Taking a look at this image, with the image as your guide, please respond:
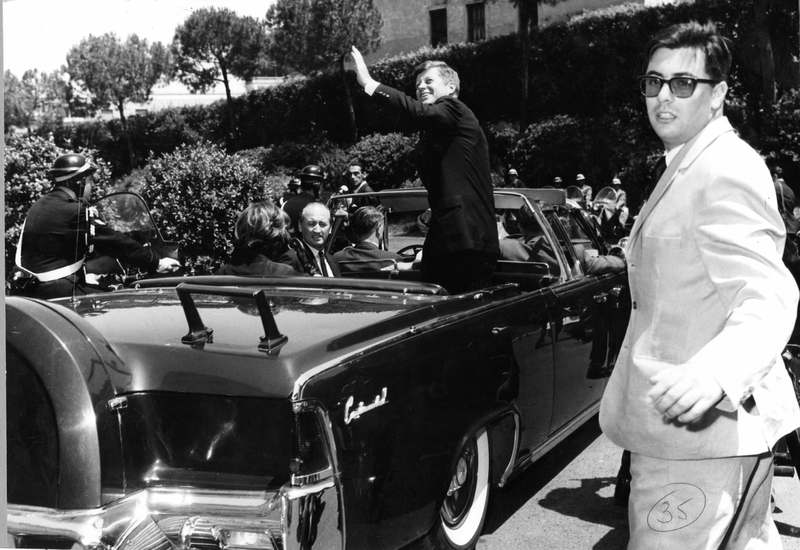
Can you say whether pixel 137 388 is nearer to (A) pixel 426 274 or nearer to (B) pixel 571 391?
(A) pixel 426 274

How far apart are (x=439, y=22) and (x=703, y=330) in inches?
1099

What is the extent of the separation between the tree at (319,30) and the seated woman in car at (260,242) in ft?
55.0

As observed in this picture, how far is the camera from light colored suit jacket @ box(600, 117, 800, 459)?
6.18ft

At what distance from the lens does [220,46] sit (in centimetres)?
2589

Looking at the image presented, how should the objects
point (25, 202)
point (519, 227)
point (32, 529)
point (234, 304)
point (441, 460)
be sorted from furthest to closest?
point (25, 202) → point (519, 227) → point (234, 304) → point (441, 460) → point (32, 529)

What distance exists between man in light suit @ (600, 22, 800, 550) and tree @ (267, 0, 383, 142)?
734 inches

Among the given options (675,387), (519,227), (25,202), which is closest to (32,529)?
(675,387)

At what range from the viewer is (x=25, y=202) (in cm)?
899

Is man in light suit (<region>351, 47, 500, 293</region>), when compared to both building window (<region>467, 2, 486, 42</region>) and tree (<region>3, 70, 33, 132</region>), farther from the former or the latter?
building window (<region>467, 2, 486, 42</region>)

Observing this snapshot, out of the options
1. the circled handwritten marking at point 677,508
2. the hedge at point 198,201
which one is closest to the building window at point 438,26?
the hedge at point 198,201

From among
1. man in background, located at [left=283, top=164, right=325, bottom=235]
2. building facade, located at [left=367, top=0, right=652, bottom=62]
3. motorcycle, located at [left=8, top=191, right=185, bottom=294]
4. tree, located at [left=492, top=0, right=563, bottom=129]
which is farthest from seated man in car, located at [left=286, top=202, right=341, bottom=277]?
building facade, located at [left=367, top=0, right=652, bottom=62]

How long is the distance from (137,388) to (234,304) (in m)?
0.91

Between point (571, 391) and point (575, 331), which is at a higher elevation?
point (575, 331)

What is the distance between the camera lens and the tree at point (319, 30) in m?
20.8
